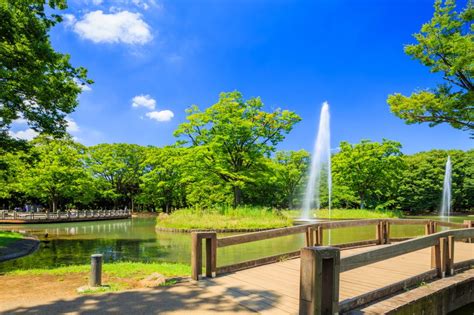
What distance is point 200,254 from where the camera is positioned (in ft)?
21.0

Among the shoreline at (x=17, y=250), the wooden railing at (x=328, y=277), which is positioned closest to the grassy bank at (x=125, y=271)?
the shoreline at (x=17, y=250)

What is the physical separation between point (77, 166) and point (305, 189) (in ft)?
105

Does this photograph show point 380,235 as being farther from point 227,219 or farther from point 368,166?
point 368,166

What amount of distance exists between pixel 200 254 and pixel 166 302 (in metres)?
1.53

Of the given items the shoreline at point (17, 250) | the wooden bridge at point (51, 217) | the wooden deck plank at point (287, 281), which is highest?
the wooden deck plank at point (287, 281)

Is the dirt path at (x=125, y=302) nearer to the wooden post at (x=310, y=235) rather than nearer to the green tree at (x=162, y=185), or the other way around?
the wooden post at (x=310, y=235)

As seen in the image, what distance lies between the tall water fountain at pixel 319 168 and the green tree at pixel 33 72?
1967 cm

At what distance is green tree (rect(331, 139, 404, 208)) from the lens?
41688 millimetres

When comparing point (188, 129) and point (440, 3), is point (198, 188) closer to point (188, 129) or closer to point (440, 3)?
point (188, 129)

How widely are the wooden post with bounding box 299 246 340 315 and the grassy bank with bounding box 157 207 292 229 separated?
18.8 m

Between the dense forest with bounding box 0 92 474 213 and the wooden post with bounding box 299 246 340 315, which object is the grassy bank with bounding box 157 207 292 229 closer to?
the dense forest with bounding box 0 92 474 213

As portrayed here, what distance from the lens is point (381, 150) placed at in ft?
136

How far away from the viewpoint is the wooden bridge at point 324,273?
13.4 ft

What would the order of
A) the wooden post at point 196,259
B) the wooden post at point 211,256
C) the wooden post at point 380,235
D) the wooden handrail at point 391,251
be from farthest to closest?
1. the wooden post at point 380,235
2. the wooden post at point 211,256
3. the wooden post at point 196,259
4. the wooden handrail at point 391,251
